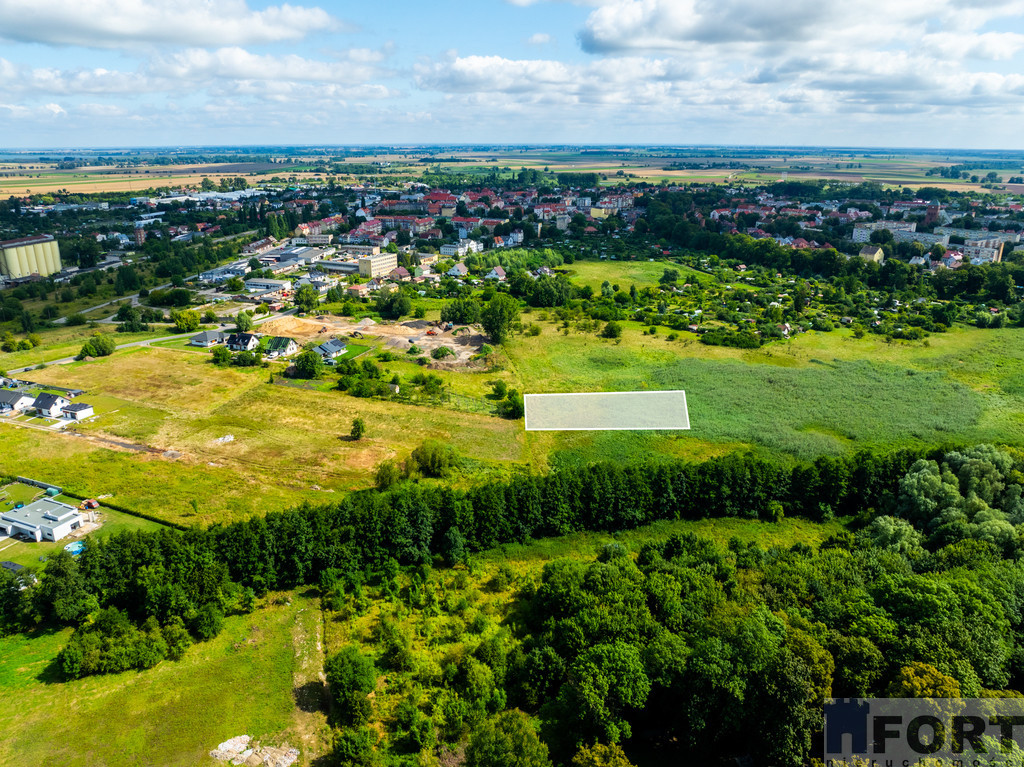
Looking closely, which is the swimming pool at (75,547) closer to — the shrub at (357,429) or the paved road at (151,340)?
the shrub at (357,429)

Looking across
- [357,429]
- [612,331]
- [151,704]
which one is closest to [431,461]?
[357,429]

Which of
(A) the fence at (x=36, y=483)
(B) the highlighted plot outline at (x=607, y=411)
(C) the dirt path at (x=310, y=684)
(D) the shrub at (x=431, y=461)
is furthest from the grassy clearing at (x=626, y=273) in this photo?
(A) the fence at (x=36, y=483)

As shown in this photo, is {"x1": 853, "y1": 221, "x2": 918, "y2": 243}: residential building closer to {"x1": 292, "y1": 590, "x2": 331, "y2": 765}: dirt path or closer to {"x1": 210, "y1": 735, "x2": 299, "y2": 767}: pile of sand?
{"x1": 292, "y1": 590, "x2": 331, "y2": 765}: dirt path

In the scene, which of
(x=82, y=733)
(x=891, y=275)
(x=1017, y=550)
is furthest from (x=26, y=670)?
(x=891, y=275)

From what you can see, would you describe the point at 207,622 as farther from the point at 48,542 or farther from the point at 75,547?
the point at 48,542

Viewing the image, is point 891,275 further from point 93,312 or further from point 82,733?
point 93,312
